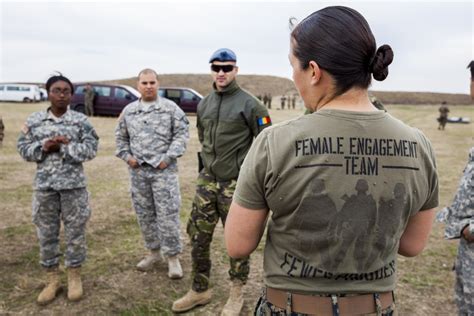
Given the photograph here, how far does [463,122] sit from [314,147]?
1095 inches

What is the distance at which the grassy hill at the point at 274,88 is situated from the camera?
169 feet

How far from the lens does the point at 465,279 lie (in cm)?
251

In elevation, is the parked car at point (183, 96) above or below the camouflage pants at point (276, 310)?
above

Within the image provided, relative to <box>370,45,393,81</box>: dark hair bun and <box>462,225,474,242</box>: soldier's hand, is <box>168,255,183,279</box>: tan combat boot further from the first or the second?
<box>370,45,393,81</box>: dark hair bun

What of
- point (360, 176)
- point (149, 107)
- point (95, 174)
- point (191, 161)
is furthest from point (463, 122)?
point (360, 176)

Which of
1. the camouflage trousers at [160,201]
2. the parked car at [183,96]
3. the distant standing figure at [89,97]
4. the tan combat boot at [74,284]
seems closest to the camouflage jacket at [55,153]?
the camouflage trousers at [160,201]

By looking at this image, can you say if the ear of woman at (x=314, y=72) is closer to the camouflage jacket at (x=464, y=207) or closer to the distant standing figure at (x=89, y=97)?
the camouflage jacket at (x=464, y=207)

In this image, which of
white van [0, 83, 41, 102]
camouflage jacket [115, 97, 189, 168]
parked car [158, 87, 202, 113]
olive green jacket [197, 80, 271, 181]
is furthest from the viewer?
white van [0, 83, 41, 102]

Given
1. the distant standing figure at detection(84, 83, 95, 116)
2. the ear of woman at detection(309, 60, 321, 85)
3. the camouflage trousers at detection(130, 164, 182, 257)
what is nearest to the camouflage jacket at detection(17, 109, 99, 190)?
the camouflage trousers at detection(130, 164, 182, 257)

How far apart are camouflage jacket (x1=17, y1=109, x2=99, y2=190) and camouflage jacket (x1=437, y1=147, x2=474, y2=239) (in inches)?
110

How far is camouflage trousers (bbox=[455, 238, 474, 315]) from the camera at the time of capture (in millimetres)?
2484

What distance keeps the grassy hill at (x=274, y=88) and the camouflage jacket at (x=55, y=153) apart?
45.2m

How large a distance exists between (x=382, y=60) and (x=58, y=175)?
288 centimetres

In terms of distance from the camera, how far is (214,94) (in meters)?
3.50
